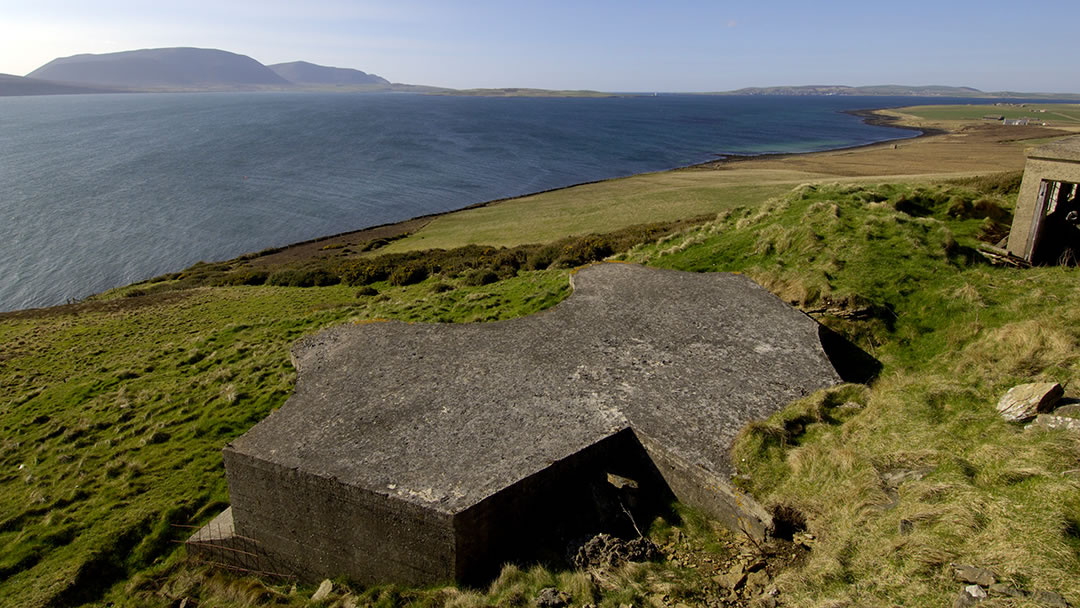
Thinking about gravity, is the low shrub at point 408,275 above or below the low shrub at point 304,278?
above

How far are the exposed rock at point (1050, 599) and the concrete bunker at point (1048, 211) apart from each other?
479 inches

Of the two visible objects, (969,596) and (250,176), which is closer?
(969,596)

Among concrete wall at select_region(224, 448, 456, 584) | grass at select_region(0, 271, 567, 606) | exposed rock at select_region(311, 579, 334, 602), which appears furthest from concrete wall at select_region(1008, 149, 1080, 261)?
exposed rock at select_region(311, 579, 334, 602)

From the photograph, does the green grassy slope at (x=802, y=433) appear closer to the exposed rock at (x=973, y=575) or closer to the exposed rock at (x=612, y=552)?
the exposed rock at (x=973, y=575)

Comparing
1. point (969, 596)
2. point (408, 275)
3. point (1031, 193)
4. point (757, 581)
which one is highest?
point (1031, 193)

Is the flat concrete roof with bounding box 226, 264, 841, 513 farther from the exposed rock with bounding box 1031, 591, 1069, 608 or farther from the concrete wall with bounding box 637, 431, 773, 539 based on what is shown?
the exposed rock with bounding box 1031, 591, 1069, 608

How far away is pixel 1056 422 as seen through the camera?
291 inches

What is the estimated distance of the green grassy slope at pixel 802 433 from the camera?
642 centimetres

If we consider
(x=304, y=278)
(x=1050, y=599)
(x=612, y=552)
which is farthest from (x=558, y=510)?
(x=304, y=278)

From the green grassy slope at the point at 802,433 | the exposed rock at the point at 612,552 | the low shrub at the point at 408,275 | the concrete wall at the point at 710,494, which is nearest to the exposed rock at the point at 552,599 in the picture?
the green grassy slope at the point at 802,433

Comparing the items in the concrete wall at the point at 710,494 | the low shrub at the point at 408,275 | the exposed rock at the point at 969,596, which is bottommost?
the low shrub at the point at 408,275

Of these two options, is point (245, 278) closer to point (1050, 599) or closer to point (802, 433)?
point (802, 433)

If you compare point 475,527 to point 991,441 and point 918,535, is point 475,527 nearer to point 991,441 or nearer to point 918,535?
point 918,535

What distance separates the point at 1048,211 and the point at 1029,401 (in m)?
8.91
